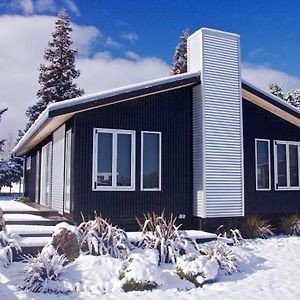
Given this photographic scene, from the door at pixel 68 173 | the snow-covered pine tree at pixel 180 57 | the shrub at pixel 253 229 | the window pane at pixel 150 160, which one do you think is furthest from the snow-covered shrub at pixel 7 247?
the snow-covered pine tree at pixel 180 57

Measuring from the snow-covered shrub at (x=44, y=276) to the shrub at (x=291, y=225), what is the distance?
7.30m

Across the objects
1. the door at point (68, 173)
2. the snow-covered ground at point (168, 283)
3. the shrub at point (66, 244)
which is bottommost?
the snow-covered ground at point (168, 283)

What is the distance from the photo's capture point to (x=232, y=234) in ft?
32.6

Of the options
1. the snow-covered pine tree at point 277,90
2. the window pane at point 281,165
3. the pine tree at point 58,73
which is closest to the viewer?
the window pane at point 281,165

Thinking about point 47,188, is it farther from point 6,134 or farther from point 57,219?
point 6,134

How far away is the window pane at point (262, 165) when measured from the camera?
11.7m

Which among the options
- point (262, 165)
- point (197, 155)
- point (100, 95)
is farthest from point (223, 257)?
point (262, 165)

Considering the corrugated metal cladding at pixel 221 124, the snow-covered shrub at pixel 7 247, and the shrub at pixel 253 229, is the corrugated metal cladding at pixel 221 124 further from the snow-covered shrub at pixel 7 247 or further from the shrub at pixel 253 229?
the snow-covered shrub at pixel 7 247

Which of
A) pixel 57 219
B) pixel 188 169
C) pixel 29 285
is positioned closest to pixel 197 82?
pixel 188 169

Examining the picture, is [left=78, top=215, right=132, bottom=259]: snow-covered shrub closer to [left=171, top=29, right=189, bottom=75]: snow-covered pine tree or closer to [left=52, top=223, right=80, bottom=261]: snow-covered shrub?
[left=52, top=223, right=80, bottom=261]: snow-covered shrub

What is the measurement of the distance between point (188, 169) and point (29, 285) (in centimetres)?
551

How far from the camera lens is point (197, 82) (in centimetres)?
1032

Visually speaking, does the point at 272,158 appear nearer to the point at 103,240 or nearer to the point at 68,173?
the point at 68,173

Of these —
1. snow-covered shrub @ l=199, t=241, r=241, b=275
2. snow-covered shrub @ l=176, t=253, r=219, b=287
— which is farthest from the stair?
snow-covered shrub @ l=199, t=241, r=241, b=275
